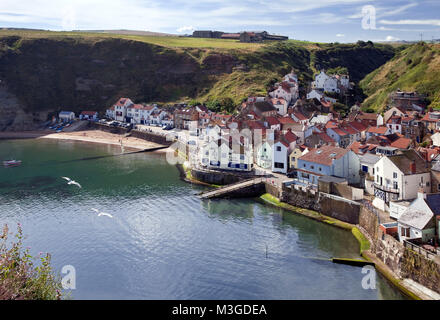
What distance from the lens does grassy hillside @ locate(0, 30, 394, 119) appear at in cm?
11150

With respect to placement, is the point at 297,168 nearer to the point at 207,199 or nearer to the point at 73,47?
the point at 207,199

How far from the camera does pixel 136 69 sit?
12531 cm

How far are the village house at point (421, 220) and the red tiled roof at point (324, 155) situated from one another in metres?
13.9

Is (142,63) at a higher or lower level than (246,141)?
higher

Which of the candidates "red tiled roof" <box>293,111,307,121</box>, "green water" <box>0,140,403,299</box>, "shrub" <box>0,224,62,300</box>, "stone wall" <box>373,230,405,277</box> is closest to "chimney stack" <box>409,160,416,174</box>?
"stone wall" <box>373,230,405,277</box>

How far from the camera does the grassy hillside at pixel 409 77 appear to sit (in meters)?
82.7

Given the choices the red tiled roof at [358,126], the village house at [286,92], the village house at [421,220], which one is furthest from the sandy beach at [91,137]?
the village house at [421,220]

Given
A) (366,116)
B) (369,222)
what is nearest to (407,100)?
(366,116)

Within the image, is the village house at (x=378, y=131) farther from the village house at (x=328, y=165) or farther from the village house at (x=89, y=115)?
the village house at (x=89, y=115)

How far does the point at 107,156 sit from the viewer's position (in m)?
74.4

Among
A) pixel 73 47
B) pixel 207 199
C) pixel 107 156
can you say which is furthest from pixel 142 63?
pixel 207 199

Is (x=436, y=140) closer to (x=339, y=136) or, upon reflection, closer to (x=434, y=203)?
(x=339, y=136)
